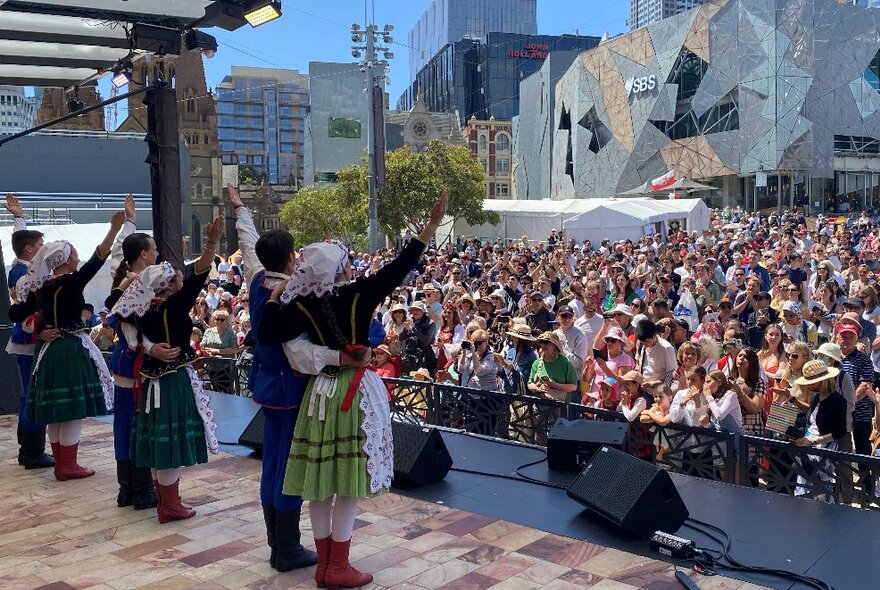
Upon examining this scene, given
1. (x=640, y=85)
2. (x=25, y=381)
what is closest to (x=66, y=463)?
(x=25, y=381)

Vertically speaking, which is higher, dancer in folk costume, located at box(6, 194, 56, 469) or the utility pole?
the utility pole

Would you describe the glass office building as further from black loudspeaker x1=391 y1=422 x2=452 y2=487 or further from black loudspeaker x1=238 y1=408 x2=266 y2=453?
black loudspeaker x1=391 y1=422 x2=452 y2=487

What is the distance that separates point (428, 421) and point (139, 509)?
2.80 metres

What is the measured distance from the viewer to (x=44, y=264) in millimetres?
5746

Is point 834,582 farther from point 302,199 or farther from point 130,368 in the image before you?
point 302,199

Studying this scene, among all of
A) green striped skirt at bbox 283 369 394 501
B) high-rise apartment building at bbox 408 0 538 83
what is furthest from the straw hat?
high-rise apartment building at bbox 408 0 538 83

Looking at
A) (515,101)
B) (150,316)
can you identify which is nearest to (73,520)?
(150,316)

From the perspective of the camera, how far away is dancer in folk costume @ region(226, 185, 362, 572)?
404cm

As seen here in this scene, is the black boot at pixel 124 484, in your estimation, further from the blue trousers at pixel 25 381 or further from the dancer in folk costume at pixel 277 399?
the dancer in folk costume at pixel 277 399

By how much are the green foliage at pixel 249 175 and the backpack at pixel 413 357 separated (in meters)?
98.6

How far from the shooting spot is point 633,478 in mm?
4570

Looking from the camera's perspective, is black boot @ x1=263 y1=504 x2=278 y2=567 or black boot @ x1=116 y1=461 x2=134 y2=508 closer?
black boot @ x1=263 y1=504 x2=278 y2=567

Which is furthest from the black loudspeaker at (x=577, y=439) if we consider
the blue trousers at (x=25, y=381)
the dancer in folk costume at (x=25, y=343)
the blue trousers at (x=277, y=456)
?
the blue trousers at (x=25, y=381)

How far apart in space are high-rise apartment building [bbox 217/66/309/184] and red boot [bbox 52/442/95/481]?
119 metres
